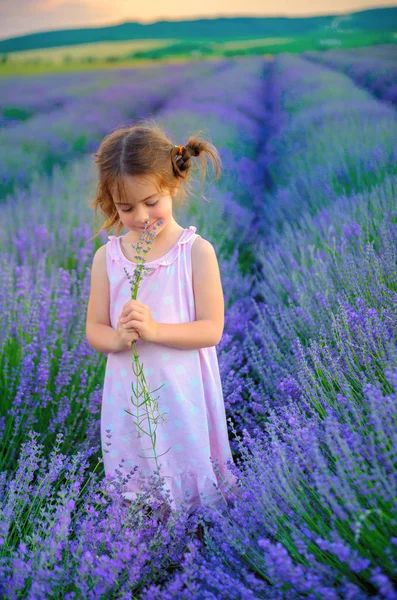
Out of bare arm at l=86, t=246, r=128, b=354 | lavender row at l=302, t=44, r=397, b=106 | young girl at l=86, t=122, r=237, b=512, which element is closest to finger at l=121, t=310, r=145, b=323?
young girl at l=86, t=122, r=237, b=512

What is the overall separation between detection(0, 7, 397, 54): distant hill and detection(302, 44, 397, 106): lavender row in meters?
0.48

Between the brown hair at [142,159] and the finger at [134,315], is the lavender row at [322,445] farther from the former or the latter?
the brown hair at [142,159]

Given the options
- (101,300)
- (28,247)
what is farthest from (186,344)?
(28,247)

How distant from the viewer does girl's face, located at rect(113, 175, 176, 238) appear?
1551 mm

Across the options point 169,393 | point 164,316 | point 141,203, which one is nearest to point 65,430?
point 169,393

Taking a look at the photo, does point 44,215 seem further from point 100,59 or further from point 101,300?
point 100,59

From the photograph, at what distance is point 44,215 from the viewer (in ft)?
12.7

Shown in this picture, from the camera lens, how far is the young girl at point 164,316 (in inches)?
62.7

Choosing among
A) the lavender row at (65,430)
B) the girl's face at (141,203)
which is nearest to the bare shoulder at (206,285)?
the girl's face at (141,203)

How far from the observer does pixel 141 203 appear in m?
1.56

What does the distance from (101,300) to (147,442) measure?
434mm

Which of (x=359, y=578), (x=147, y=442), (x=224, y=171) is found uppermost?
(x=224, y=171)

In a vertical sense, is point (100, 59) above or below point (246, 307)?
above

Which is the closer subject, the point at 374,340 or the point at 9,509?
the point at 9,509
